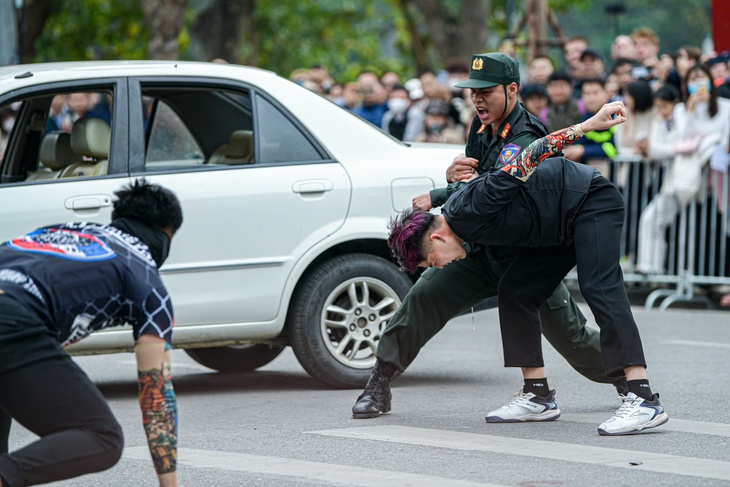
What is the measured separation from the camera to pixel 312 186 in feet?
25.7

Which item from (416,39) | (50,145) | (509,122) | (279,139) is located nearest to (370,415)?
(509,122)

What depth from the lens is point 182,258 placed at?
7.55m

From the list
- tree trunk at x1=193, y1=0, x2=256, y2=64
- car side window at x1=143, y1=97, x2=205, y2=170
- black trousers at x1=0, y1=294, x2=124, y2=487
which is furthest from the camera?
tree trunk at x1=193, y1=0, x2=256, y2=64

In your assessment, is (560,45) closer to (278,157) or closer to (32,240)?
(278,157)

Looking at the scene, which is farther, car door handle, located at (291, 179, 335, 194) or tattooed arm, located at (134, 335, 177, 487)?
car door handle, located at (291, 179, 335, 194)

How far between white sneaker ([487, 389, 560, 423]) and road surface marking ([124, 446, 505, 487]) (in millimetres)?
1326

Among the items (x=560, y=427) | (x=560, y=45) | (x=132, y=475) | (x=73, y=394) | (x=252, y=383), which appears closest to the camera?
(x=73, y=394)

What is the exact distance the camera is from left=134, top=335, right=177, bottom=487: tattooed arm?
4406mm

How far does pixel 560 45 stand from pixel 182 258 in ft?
41.0

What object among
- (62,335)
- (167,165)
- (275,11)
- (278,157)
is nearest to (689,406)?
(278,157)

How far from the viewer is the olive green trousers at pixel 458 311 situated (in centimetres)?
689

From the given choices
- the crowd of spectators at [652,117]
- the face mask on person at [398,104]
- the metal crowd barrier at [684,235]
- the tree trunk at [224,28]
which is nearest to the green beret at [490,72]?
the crowd of spectators at [652,117]

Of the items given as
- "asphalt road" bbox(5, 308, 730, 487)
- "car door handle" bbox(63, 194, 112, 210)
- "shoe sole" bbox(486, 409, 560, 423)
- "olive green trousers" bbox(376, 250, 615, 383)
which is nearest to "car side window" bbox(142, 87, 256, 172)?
"car door handle" bbox(63, 194, 112, 210)

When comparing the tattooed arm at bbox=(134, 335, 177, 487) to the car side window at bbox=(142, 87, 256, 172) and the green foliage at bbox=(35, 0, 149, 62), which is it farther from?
the green foliage at bbox=(35, 0, 149, 62)
